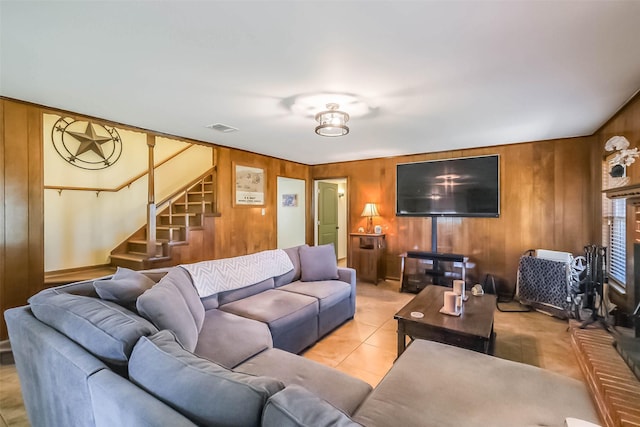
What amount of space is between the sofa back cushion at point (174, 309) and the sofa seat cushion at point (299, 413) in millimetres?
974

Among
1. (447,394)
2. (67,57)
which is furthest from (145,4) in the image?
(447,394)

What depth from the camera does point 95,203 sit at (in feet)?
13.5

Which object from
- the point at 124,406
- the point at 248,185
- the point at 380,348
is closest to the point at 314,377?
the point at 124,406

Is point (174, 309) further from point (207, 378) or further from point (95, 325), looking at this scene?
point (207, 378)

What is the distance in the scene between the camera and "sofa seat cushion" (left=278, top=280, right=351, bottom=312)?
2.81m

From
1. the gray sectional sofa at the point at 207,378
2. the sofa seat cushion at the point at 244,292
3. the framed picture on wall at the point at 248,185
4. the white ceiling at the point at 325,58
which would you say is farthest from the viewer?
the framed picture on wall at the point at 248,185

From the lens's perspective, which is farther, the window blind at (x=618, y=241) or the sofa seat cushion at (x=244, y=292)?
the window blind at (x=618, y=241)

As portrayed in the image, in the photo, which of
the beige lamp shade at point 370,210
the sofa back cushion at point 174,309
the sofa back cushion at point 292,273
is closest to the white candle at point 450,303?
the sofa back cushion at point 292,273

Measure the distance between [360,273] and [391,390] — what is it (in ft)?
12.8

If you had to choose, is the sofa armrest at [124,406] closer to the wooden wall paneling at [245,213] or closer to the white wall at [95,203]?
the wooden wall paneling at [245,213]

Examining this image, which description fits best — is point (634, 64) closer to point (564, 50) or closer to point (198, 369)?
point (564, 50)

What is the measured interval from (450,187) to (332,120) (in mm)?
2783

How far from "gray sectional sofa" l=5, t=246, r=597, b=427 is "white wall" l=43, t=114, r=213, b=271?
268 cm

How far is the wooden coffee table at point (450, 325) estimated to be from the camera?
6.60ft
